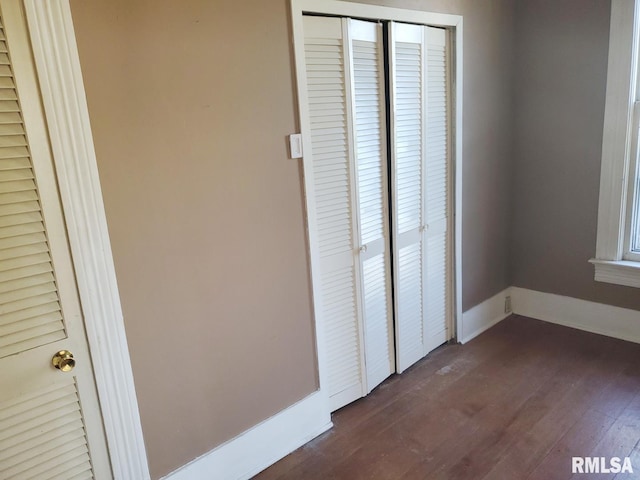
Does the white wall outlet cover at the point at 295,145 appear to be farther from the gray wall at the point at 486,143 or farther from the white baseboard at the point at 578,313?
the white baseboard at the point at 578,313

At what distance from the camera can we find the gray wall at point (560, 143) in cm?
288

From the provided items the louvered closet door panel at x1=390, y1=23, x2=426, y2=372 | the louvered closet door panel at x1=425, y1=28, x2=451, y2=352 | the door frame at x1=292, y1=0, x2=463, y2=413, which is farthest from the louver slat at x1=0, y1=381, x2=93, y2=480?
the louvered closet door panel at x1=425, y1=28, x2=451, y2=352

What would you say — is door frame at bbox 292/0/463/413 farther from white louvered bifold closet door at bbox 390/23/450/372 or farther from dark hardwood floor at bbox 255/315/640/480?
dark hardwood floor at bbox 255/315/640/480

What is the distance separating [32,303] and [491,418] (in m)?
2.05

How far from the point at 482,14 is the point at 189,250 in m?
2.32

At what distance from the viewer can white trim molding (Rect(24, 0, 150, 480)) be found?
1354mm

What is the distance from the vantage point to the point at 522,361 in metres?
2.85

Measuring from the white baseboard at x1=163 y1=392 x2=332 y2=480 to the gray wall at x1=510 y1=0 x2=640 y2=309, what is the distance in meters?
1.96

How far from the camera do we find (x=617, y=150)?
9.35 feet

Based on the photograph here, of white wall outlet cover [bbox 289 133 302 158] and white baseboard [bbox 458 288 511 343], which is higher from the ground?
white wall outlet cover [bbox 289 133 302 158]

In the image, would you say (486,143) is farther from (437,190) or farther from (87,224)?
(87,224)

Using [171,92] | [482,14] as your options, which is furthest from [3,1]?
[482,14]

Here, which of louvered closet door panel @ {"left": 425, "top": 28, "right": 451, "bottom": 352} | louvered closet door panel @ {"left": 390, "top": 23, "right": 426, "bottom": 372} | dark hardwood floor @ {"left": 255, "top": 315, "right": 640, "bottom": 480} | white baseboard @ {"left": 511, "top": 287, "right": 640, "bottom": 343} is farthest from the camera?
white baseboard @ {"left": 511, "top": 287, "right": 640, "bottom": 343}

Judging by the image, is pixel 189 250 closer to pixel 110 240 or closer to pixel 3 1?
pixel 110 240
